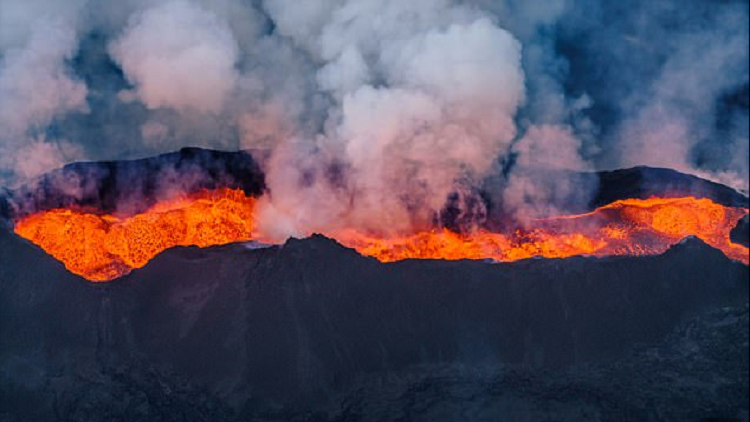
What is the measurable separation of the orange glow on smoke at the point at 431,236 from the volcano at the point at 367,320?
2.1 inches

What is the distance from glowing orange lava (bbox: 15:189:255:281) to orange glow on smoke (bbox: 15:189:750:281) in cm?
2

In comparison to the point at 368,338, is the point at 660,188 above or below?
above

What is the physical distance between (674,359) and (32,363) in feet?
44.7

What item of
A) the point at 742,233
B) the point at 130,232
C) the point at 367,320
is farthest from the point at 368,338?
the point at 742,233

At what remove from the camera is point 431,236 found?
2012cm

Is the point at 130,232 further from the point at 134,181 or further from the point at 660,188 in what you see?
the point at 660,188

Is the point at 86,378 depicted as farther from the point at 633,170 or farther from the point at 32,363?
the point at 633,170

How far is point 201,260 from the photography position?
60.3ft

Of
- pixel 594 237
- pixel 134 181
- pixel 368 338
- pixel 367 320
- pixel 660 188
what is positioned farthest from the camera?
pixel 660 188

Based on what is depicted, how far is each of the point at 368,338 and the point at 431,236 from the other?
14.0 feet

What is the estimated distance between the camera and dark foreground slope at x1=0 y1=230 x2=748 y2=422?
1568cm

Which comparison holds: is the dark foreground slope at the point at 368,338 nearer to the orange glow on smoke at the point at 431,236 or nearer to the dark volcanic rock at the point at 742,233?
the orange glow on smoke at the point at 431,236

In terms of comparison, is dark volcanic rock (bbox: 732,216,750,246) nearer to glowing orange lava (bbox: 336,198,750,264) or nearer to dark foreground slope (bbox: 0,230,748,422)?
glowing orange lava (bbox: 336,198,750,264)

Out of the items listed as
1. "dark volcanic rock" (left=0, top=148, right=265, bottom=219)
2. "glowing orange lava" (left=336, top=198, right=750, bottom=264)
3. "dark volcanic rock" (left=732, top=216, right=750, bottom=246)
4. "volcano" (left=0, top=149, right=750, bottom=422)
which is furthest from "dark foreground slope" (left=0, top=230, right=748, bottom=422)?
"dark volcanic rock" (left=0, top=148, right=265, bottom=219)
